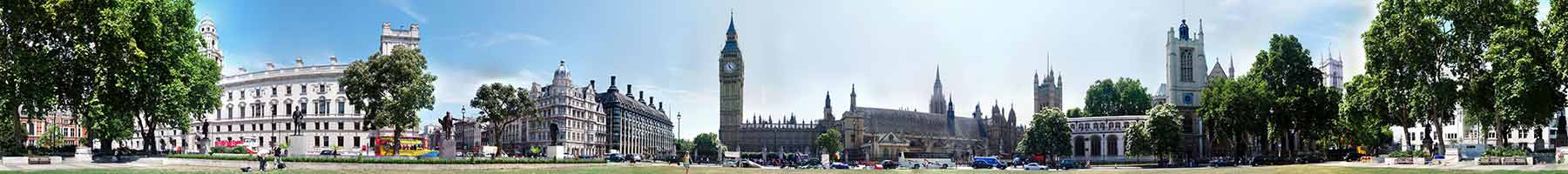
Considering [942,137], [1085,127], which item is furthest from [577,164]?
[1085,127]

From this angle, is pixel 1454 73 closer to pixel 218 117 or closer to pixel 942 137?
pixel 942 137

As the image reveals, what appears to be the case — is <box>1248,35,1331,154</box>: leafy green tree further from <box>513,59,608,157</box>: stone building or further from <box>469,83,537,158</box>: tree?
<box>513,59,608,157</box>: stone building

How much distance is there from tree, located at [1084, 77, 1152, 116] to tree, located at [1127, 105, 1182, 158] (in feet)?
66.6

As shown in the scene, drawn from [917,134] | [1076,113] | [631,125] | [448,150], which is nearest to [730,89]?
[631,125]

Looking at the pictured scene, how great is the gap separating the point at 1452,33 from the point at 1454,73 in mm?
2119

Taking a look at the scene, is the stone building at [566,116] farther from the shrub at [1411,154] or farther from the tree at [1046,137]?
the shrub at [1411,154]

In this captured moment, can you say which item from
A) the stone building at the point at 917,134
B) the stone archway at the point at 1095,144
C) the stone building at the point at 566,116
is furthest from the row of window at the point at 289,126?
the stone archway at the point at 1095,144

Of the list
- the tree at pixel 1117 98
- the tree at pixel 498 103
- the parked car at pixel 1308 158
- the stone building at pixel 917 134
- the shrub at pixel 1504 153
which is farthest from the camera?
the tree at pixel 1117 98

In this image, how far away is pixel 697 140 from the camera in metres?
155

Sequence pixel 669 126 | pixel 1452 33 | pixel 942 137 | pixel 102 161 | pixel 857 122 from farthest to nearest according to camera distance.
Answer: pixel 669 126, pixel 857 122, pixel 942 137, pixel 1452 33, pixel 102 161

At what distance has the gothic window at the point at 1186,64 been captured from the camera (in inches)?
3846

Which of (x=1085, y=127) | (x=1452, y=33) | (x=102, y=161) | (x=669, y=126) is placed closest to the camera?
(x=102, y=161)

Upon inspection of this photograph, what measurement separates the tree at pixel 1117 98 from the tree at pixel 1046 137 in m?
24.2

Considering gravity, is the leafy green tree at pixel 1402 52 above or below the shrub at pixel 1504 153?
above
